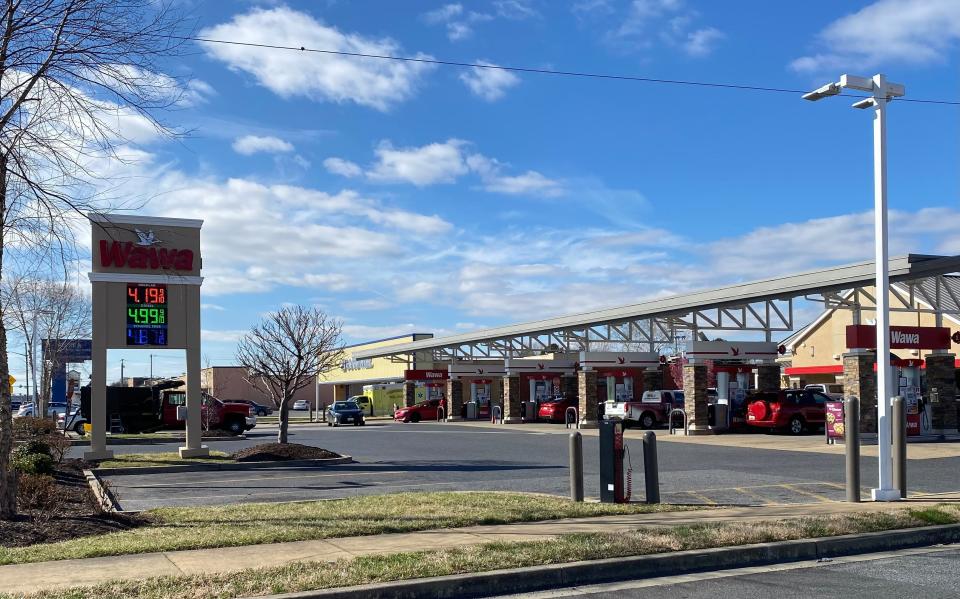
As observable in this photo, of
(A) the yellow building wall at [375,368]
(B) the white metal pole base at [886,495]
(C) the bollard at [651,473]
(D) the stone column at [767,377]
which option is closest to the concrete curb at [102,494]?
(C) the bollard at [651,473]

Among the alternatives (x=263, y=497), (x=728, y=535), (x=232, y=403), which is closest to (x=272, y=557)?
(x=728, y=535)

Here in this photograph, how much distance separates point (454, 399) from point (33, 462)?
41.8 meters

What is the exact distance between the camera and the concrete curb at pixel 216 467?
1936 centimetres

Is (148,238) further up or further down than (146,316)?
further up

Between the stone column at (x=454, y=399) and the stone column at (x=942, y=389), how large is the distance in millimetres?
31867

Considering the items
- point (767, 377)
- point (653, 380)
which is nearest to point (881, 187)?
point (767, 377)

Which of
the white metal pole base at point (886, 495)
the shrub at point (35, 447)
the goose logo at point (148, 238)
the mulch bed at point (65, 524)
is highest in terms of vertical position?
the goose logo at point (148, 238)

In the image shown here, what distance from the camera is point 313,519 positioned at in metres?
11.2

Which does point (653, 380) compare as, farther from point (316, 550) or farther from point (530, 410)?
point (316, 550)

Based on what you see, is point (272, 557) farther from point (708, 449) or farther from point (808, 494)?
point (708, 449)

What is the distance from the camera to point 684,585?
27.7ft

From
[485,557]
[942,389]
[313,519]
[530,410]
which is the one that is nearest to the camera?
[485,557]

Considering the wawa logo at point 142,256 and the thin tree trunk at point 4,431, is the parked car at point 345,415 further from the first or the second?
the thin tree trunk at point 4,431

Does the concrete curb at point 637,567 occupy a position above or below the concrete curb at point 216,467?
above
